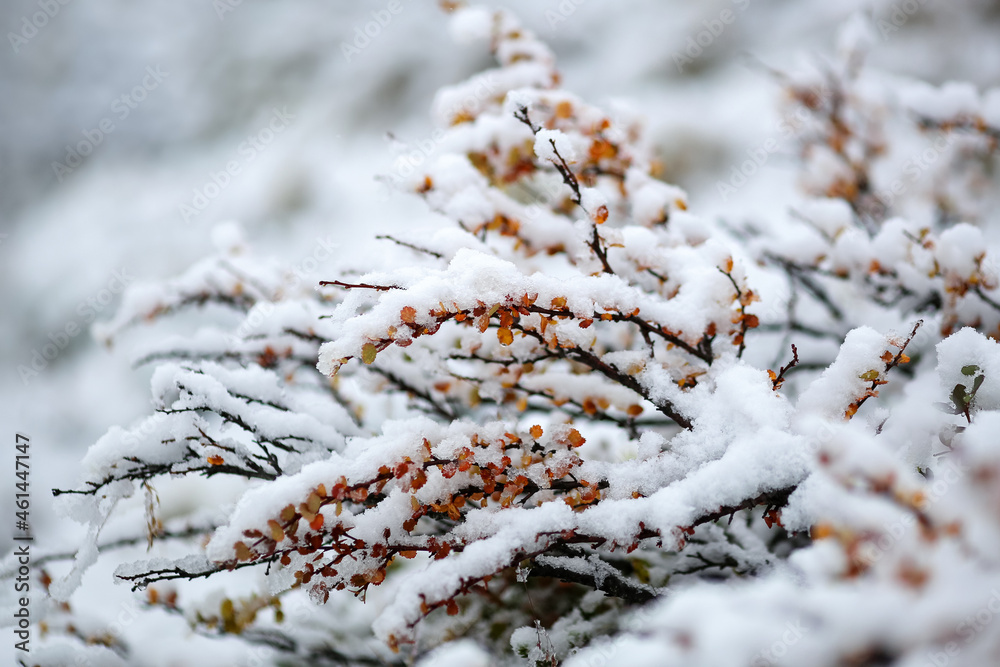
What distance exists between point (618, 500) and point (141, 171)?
6020 millimetres

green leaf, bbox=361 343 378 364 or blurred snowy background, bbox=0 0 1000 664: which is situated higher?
blurred snowy background, bbox=0 0 1000 664

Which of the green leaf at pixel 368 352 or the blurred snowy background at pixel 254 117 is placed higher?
the blurred snowy background at pixel 254 117

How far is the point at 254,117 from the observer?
5.28 meters

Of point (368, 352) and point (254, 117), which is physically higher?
Result: point (254, 117)

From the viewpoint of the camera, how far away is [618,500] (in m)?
0.93

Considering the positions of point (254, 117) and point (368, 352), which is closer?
point (368, 352)

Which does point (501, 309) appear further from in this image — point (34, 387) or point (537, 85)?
point (34, 387)

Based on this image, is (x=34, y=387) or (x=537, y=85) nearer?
(x=537, y=85)

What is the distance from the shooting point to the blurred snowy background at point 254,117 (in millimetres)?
3717

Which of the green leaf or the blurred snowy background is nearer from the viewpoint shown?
the green leaf

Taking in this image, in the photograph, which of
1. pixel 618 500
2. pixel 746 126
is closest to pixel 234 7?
pixel 746 126

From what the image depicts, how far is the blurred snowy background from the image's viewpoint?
12.2 feet

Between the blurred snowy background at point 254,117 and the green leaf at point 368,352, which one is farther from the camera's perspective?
the blurred snowy background at point 254,117

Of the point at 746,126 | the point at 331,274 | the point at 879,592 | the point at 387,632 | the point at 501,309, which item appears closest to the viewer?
the point at 879,592
